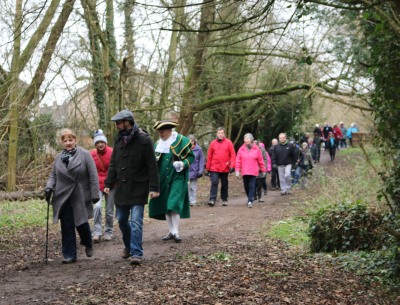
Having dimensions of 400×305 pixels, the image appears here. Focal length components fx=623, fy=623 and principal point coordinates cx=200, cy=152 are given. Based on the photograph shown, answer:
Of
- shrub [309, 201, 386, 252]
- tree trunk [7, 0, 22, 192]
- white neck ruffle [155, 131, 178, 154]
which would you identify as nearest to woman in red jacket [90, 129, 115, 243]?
white neck ruffle [155, 131, 178, 154]

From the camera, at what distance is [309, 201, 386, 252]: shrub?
9.34 meters

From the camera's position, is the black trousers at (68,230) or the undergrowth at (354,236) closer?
the undergrowth at (354,236)

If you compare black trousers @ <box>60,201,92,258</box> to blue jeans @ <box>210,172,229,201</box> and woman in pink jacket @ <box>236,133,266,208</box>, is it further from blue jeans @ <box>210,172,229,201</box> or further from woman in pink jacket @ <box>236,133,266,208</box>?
blue jeans @ <box>210,172,229,201</box>

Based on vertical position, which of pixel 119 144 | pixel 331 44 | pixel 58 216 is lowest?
pixel 58 216

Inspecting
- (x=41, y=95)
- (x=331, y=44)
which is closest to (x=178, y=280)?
(x=41, y=95)

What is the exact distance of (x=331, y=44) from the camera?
21.5 m

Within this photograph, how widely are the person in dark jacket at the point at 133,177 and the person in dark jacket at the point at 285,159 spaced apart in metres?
13.4

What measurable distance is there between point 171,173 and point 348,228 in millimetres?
2983

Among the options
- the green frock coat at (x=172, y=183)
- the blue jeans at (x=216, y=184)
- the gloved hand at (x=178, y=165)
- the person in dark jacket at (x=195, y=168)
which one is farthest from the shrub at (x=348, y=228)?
the blue jeans at (x=216, y=184)

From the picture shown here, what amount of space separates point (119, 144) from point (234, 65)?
17.6 metres

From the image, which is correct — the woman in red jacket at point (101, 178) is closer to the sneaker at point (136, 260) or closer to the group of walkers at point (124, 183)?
the group of walkers at point (124, 183)

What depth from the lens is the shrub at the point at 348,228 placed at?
9.34 metres

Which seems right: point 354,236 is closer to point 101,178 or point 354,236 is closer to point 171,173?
point 171,173

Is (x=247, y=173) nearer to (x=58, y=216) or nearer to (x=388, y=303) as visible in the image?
(x=58, y=216)
